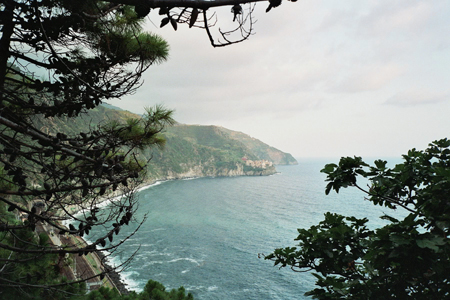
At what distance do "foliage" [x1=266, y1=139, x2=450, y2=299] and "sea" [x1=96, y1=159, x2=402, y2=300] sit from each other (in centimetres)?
1728

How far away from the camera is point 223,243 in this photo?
39469 millimetres

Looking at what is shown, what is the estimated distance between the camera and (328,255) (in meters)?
3.87

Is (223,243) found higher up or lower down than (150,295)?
lower down

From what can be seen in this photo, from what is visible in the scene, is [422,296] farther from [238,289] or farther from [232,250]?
[232,250]

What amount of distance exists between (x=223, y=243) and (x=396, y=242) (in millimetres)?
38734

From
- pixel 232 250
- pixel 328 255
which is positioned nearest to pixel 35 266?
pixel 328 255

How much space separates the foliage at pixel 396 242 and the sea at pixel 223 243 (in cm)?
1728

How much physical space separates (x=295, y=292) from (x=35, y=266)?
85.7 feet

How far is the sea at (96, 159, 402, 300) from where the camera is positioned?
2778 cm

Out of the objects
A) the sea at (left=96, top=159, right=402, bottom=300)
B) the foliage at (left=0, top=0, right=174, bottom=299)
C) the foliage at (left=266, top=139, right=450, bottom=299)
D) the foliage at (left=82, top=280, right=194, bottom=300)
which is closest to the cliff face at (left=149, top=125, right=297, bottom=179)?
the sea at (left=96, top=159, right=402, bottom=300)

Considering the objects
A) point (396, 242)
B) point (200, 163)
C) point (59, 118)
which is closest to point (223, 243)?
point (59, 118)

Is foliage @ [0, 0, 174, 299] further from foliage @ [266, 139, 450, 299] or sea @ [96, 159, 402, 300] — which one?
sea @ [96, 159, 402, 300]

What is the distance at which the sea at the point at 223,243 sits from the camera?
27.8 meters

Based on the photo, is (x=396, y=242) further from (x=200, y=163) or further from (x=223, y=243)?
(x=200, y=163)
